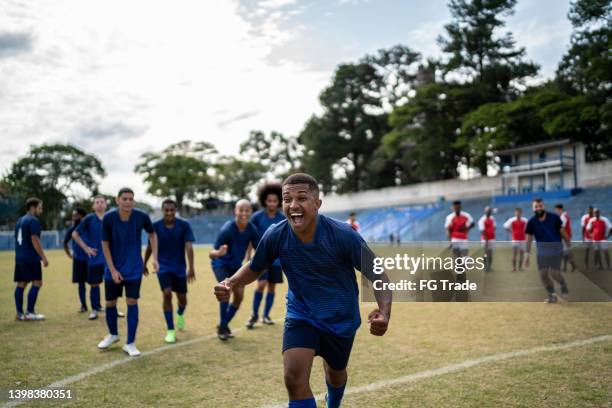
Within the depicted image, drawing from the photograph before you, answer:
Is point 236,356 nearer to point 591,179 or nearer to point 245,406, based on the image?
point 245,406

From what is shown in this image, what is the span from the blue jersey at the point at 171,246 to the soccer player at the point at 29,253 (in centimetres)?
325

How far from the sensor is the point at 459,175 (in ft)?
181

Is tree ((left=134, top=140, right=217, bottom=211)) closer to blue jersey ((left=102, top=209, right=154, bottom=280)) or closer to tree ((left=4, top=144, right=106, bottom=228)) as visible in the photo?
tree ((left=4, top=144, right=106, bottom=228))

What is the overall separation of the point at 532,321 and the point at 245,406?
220 inches

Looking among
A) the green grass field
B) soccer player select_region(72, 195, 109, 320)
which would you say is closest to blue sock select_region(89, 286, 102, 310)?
soccer player select_region(72, 195, 109, 320)

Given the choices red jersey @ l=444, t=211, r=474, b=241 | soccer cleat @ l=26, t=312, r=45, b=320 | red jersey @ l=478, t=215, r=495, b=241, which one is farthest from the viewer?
red jersey @ l=478, t=215, r=495, b=241

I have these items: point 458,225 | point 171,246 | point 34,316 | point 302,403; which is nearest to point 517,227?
point 458,225

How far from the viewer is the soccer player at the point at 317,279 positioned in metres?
3.73

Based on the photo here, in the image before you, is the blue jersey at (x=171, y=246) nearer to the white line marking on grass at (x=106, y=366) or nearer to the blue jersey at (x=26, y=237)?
the white line marking on grass at (x=106, y=366)

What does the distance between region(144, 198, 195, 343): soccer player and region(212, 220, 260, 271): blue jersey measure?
0.50m

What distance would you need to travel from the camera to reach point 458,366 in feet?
19.2

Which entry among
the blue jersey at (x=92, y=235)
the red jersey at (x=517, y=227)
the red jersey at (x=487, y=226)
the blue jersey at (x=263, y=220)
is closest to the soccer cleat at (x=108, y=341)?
the blue jersey at (x=263, y=220)

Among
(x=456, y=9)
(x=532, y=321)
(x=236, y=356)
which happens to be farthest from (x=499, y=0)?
(x=236, y=356)

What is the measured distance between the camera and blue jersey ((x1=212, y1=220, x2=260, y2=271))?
831cm
